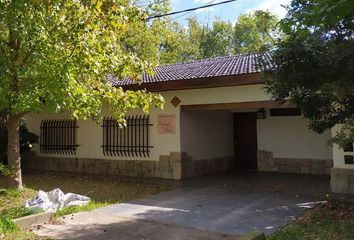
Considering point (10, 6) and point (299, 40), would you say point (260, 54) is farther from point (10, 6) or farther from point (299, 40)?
point (10, 6)

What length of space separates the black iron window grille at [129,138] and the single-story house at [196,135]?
0.03m

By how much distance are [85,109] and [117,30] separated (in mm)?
1867

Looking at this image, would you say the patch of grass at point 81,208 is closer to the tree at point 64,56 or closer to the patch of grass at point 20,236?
the patch of grass at point 20,236

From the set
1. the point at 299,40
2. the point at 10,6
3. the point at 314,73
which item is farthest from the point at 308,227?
the point at 10,6

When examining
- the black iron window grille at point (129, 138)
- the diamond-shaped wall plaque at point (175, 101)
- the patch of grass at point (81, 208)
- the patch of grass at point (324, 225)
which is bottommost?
the patch of grass at point (324, 225)

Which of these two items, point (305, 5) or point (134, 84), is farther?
point (134, 84)

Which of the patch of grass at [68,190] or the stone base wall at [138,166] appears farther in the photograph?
the stone base wall at [138,166]

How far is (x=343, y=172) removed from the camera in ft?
29.4

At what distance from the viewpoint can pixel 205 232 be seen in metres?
6.35

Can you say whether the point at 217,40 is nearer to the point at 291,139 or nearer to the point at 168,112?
the point at 291,139

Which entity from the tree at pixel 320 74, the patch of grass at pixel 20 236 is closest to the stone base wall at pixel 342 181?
the tree at pixel 320 74

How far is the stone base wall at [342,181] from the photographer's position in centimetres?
881

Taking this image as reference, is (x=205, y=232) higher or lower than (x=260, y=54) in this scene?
lower

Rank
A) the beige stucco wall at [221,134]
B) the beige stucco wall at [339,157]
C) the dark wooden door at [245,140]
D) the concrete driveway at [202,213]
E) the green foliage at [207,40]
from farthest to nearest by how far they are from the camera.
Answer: the green foliage at [207,40]
the dark wooden door at [245,140]
the beige stucco wall at [221,134]
the beige stucco wall at [339,157]
the concrete driveway at [202,213]
